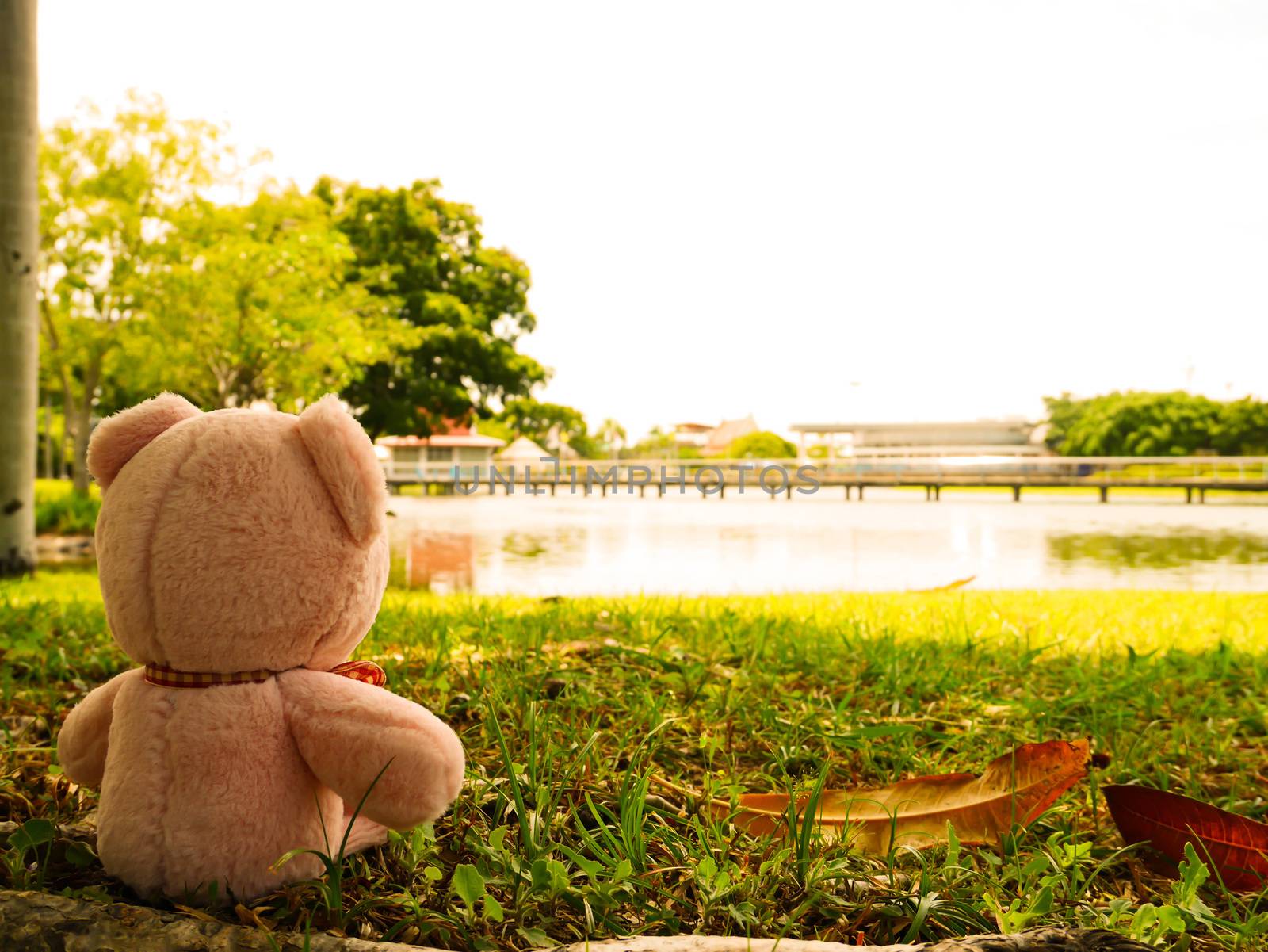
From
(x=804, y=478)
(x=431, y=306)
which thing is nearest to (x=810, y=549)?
(x=431, y=306)

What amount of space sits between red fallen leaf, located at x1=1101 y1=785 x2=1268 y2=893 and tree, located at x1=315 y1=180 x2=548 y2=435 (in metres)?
25.6

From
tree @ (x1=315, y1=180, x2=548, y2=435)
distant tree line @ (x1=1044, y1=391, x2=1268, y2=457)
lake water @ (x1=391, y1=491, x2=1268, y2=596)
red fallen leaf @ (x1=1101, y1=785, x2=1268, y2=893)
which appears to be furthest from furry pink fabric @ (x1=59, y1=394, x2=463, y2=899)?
distant tree line @ (x1=1044, y1=391, x2=1268, y2=457)

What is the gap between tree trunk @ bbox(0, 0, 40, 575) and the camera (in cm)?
509

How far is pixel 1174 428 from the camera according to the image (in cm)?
5166

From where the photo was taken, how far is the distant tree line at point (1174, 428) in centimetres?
4891

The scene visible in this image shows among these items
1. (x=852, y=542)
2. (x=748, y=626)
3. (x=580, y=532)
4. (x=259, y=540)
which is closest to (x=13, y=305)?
(x=748, y=626)

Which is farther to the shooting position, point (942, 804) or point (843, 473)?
point (843, 473)

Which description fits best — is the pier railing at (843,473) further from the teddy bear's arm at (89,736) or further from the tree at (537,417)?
the teddy bear's arm at (89,736)

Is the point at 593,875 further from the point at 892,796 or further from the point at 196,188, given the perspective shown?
the point at 196,188

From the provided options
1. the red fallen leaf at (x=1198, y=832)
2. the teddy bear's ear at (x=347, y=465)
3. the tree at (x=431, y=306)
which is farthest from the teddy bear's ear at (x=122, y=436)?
the tree at (x=431, y=306)

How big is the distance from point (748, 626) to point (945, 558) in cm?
737

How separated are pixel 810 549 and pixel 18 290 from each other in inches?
336

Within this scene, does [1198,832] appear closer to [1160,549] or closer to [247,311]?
[1160,549]

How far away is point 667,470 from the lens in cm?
3419
